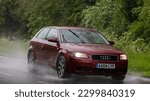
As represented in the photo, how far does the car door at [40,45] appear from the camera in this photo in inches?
632

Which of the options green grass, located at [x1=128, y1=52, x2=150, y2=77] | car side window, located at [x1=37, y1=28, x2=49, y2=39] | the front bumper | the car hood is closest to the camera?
the front bumper

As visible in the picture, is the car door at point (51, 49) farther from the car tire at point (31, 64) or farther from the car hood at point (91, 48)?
the car tire at point (31, 64)

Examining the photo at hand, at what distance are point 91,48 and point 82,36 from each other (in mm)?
1277

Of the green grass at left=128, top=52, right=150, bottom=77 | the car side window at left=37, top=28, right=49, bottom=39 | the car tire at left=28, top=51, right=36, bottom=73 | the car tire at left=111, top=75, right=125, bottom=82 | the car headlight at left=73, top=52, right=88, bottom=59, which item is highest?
the car headlight at left=73, top=52, right=88, bottom=59

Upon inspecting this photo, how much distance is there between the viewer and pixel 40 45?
1627 centimetres

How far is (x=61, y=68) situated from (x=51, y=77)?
28.5 inches

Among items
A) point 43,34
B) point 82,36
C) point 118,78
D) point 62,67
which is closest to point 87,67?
point 62,67

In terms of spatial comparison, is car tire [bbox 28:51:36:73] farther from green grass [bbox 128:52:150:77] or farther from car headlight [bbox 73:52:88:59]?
green grass [bbox 128:52:150:77]

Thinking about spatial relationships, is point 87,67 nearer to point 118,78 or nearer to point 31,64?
point 118,78

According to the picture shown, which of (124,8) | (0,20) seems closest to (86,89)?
(124,8)

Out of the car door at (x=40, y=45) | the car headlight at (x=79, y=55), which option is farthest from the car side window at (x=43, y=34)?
the car headlight at (x=79, y=55)

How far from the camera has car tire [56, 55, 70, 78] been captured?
46.4 feet

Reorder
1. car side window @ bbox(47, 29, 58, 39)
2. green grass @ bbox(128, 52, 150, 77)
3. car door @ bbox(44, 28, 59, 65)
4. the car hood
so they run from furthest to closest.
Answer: green grass @ bbox(128, 52, 150, 77), car side window @ bbox(47, 29, 58, 39), car door @ bbox(44, 28, 59, 65), the car hood

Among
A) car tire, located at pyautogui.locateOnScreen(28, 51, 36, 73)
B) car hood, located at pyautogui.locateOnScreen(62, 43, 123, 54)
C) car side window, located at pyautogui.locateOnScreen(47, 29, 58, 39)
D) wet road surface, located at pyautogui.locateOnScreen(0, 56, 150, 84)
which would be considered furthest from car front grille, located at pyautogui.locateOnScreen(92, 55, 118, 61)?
car tire, located at pyautogui.locateOnScreen(28, 51, 36, 73)
